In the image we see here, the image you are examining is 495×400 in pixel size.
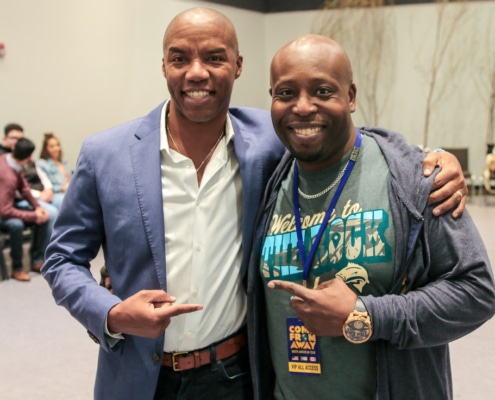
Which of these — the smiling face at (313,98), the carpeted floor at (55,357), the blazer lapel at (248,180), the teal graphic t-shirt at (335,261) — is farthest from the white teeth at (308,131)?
the carpeted floor at (55,357)

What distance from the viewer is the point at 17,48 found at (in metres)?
6.79

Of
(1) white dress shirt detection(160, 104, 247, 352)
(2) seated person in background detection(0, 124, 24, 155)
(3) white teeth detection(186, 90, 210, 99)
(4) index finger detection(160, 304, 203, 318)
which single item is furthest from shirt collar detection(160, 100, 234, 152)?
(2) seated person in background detection(0, 124, 24, 155)

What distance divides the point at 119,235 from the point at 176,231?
0.15 meters

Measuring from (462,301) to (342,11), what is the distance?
952 centimetres

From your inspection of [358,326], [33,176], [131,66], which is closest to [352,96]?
[358,326]

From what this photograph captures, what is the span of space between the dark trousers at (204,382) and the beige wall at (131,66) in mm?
5957

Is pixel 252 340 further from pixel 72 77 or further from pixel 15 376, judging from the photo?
pixel 72 77

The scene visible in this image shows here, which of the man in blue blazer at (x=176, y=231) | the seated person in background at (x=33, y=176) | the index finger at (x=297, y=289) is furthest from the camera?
the seated person in background at (x=33, y=176)

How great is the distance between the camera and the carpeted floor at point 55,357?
336cm

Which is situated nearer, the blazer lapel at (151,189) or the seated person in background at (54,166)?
the blazer lapel at (151,189)

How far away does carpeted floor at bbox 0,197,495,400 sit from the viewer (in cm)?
336

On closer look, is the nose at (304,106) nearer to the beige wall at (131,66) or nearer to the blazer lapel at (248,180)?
the blazer lapel at (248,180)

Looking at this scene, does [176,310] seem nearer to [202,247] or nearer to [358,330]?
[202,247]

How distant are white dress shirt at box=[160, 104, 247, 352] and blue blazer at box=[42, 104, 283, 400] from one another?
45 mm
